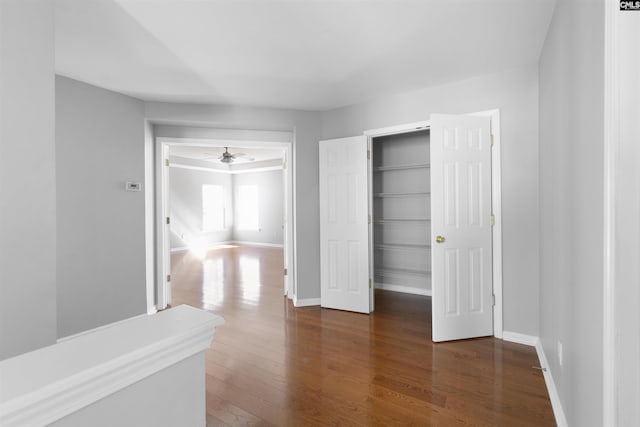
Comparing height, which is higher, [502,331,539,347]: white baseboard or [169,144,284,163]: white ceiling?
[169,144,284,163]: white ceiling

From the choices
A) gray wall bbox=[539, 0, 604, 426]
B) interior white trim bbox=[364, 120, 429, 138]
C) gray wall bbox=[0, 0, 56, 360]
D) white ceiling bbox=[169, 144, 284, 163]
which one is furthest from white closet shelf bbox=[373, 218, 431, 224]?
white ceiling bbox=[169, 144, 284, 163]

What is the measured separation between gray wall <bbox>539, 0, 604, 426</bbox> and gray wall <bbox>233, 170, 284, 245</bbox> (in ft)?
29.3

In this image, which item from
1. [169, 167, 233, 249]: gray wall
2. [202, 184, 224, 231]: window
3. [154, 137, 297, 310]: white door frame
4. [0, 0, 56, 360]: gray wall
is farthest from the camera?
[202, 184, 224, 231]: window

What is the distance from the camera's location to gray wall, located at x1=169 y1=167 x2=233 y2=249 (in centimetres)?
979

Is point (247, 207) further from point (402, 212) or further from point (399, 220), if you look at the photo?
point (399, 220)

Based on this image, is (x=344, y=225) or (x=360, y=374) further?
(x=344, y=225)

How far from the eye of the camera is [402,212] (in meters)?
4.91

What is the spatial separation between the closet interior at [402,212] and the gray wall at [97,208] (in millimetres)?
3227

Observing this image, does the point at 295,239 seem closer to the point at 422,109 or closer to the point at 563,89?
the point at 422,109

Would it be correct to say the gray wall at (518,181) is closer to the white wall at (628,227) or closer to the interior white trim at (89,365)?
the white wall at (628,227)

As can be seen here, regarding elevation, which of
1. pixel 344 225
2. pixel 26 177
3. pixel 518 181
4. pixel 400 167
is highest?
pixel 400 167

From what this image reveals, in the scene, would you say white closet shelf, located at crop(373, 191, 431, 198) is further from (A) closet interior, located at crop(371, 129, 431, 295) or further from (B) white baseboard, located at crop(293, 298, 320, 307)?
(B) white baseboard, located at crop(293, 298, 320, 307)

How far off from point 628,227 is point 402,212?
3.92m

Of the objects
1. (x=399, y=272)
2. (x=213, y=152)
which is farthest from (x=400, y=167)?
(x=213, y=152)
